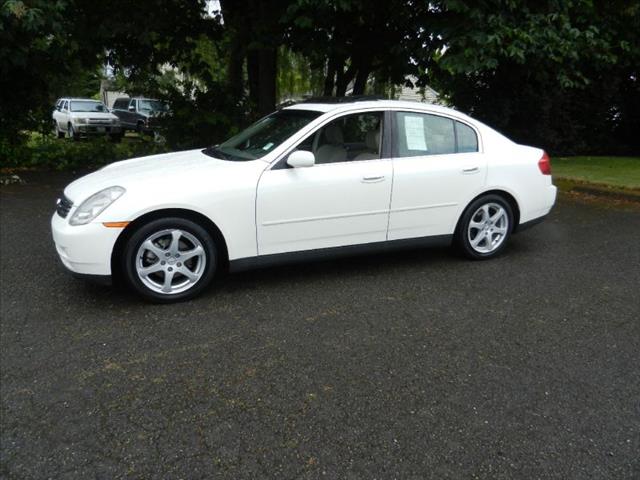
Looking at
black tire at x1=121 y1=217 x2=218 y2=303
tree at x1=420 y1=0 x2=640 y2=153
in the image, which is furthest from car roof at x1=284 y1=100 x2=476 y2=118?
tree at x1=420 y1=0 x2=640 y2=153

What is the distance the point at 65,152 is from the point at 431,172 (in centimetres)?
912

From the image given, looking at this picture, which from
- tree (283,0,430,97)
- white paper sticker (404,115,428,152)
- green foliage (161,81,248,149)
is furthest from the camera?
green foliage (161,81,248,149)

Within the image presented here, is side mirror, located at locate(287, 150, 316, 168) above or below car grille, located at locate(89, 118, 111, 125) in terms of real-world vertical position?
above

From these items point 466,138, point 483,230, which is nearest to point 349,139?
point 466,138

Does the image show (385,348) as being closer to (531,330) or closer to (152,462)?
(531,330)

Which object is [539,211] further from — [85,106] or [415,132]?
[85,106]

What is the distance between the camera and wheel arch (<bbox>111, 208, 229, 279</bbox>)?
13.1 feet

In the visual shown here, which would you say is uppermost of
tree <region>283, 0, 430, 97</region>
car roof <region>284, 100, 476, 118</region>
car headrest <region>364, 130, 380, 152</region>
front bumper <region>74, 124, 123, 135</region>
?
tree <region>283, 0, 430, 97</region>

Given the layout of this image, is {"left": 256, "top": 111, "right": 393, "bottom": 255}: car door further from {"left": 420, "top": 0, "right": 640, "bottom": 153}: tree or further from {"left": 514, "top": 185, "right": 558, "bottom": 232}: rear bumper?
{"left": 420, "top": 0, "right": 640, "bottom": 153}: tree

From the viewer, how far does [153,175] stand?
13.8 ft

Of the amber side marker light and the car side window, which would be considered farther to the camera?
the car side window

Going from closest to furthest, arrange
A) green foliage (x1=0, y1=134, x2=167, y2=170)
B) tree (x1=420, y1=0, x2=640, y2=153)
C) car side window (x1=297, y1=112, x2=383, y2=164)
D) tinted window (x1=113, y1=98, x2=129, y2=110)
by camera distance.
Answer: car side window (x1=297, y1=112, x2=383, y2=164)
tree (x1=420, y1=0, x2=640, y2=153)
green foliage (x1=0, y1=134, x2=167, y2=170)
tinted window (x1=113, y1=98, x2=129, y2=110)

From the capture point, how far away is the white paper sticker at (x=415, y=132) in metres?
4.89

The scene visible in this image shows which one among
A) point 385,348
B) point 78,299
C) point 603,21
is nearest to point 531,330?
point 385,348
